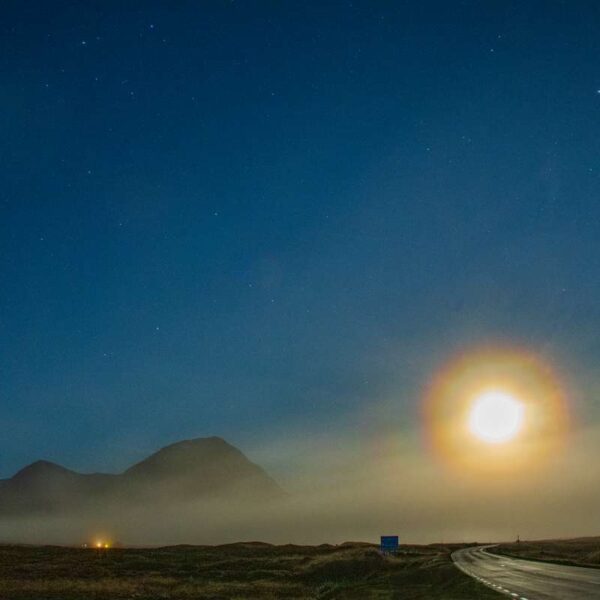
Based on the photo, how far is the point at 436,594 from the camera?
A: 35.9m

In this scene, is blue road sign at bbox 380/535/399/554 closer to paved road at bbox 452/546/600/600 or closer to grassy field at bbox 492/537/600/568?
grassy field at bbox 492/537/600/568

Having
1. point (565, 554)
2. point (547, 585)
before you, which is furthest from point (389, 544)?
point (547, 585)

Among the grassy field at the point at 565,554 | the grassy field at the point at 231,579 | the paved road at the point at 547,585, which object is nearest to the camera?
the paved road at the point at 547,585

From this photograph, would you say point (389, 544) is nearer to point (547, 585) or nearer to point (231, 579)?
point (231, 579)

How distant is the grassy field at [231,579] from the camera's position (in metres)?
45.8

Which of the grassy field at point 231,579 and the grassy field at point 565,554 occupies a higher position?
the grassy field at point 565,554

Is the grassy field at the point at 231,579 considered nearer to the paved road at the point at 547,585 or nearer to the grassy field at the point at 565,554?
the paved road at the point at 547,585

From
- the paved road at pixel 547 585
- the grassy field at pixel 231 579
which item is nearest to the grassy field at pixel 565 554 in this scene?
the grassy field at pixel 231 579

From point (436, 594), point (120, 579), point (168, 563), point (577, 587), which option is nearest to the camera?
point (577, 587)

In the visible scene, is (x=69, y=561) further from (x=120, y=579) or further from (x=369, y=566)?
(x=369, y=566)

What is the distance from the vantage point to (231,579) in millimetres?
66812

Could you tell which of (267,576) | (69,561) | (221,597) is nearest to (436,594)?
(221,597)

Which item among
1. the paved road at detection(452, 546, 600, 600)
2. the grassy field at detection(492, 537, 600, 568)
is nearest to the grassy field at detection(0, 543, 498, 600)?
the paved road at detection(452, 546, 600, 600)

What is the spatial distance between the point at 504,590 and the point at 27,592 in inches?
1347
